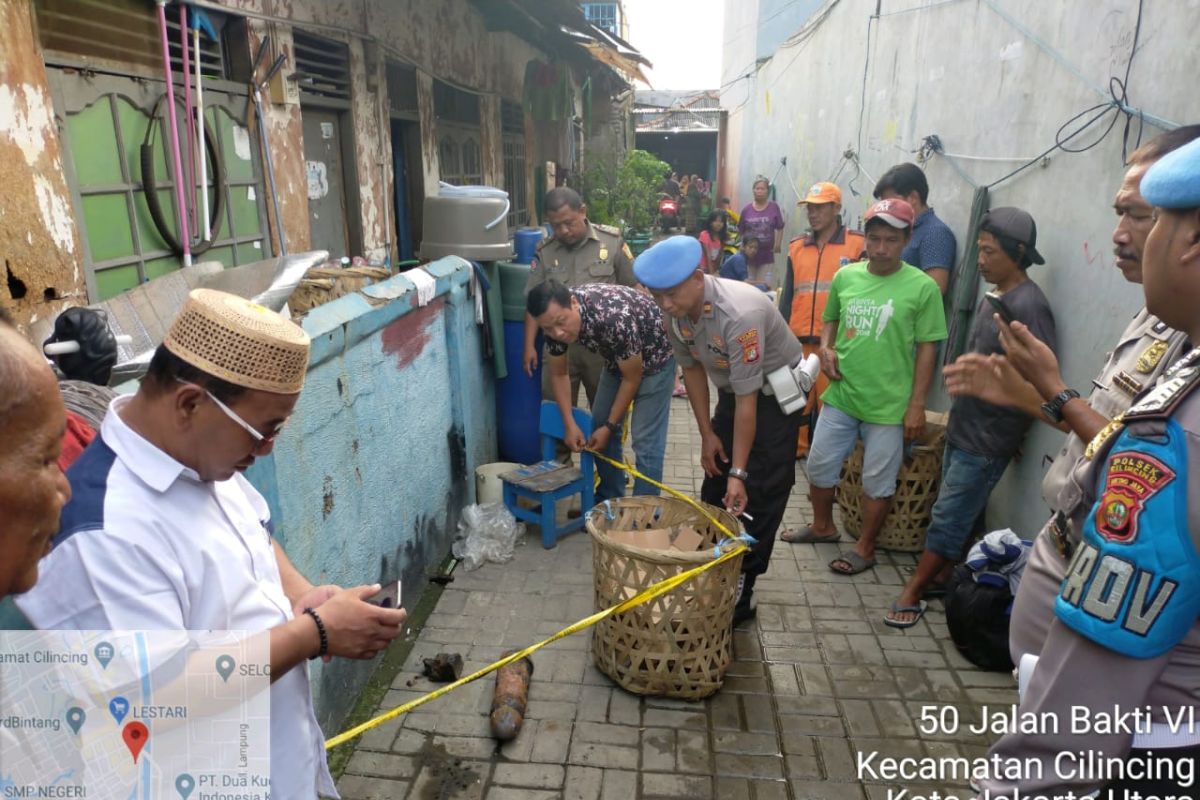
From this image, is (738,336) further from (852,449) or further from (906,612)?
(906,612)

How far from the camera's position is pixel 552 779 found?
2.67 m

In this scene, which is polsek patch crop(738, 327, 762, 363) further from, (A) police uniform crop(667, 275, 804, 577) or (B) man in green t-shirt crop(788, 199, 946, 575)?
(B) man in green t-shirt crop(788, 199, 946, 575)

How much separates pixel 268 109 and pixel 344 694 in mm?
3838

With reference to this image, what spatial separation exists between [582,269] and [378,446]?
2258 millimetres

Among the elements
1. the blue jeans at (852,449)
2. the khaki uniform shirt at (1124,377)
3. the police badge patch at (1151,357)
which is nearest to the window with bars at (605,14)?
the blue jeans at (852,449)

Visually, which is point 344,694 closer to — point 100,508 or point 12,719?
point 12,719

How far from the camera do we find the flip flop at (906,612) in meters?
3.65

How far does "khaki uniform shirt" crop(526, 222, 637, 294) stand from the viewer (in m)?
5.04

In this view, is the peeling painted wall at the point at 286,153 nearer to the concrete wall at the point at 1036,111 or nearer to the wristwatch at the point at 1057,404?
the concrete wall at the point at 1036,111

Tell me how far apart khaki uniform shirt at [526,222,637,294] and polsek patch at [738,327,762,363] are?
1.93 metres

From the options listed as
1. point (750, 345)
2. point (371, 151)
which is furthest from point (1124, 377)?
point (371, 151)

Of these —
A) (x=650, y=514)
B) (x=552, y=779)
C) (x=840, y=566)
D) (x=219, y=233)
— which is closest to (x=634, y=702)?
(x=552, y=779)

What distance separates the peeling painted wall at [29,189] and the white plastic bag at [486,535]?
2.30m

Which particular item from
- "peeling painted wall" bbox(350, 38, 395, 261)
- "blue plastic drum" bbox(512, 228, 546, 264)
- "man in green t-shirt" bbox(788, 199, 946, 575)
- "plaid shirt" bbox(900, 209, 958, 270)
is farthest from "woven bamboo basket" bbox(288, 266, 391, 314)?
"plaid shirt" bbox(900, 209, 958, 270)
